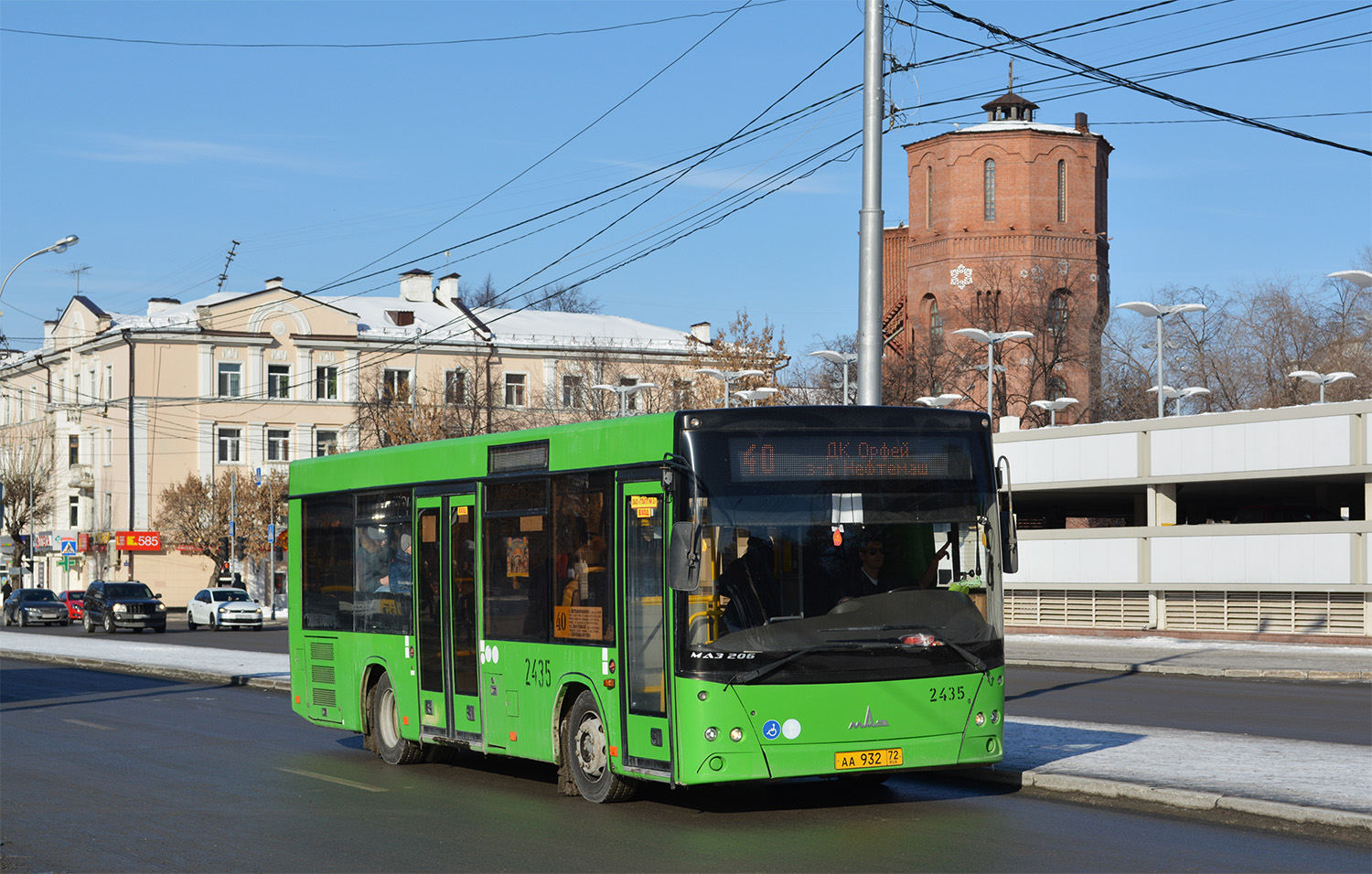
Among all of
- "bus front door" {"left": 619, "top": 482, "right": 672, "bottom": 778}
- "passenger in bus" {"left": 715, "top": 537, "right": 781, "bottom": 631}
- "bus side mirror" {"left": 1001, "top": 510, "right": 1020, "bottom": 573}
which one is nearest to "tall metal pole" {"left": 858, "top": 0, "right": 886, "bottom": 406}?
"bus side mirror" {"left": 1001, "top": 510, "right": 1020, "bottom": 573}

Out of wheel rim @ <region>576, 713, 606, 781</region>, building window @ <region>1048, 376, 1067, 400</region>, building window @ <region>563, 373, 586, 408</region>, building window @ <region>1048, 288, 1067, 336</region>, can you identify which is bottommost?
wheel rim @ <region>576, 713, 606, 781</region>

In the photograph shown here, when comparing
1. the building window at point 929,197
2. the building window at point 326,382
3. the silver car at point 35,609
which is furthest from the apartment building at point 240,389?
the building window at point 929,197

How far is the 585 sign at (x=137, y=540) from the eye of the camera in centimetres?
7556

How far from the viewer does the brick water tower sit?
74.0m

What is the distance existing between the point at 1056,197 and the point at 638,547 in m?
67.8

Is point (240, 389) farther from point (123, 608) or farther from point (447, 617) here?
point (447, 617)

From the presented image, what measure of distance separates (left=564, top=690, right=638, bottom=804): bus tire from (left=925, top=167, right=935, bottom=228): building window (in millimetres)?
68009

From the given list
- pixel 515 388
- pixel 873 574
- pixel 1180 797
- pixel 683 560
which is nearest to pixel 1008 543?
pixel 873 574

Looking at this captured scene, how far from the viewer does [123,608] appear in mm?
53812

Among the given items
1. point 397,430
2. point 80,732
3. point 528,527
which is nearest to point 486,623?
point 528,527

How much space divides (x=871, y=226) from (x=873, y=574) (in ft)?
21.7

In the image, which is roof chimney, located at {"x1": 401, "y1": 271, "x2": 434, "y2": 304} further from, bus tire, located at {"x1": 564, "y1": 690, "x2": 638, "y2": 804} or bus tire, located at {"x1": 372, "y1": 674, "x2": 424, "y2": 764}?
bus tire, located at {"x1": 564, "y1": 690, "x2": 638, "y2": 804}

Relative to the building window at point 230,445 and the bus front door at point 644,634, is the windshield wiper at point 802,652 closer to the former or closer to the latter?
the bus front door at point 644,634

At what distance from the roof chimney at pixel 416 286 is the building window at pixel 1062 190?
3752cm
